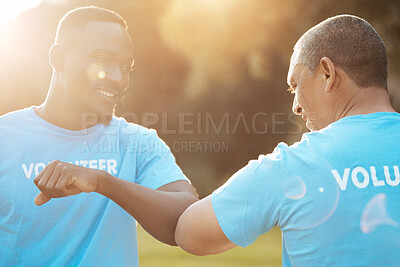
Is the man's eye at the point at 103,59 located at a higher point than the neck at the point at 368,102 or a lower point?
higher

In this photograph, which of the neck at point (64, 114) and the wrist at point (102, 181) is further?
the neck at point (64, 114)

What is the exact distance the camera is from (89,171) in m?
2.07

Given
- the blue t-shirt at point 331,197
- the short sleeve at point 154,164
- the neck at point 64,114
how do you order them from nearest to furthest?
the blue t-shirt at point 331,197 → the short sleeve at point 154,164 → the neck at point 64,114

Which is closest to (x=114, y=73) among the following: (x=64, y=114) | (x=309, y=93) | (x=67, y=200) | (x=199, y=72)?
(x=64, y=114)

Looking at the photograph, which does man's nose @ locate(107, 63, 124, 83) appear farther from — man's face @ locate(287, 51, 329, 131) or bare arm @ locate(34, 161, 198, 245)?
man's face @ locate(287, 51, 329, 131)

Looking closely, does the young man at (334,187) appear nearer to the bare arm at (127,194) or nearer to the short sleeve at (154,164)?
the bare arm at (127,194)

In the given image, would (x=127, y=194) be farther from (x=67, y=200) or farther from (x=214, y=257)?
(x=214, y=257)

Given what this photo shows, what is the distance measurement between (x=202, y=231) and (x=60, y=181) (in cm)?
65

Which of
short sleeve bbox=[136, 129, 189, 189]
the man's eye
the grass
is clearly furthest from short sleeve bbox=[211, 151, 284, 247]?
the grass

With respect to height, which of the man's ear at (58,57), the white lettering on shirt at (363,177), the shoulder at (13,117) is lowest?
the white lettering on shirt at (363,177)

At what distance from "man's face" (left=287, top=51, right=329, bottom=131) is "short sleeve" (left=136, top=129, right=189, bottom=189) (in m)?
0.84

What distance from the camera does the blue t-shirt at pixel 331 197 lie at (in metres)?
1.56

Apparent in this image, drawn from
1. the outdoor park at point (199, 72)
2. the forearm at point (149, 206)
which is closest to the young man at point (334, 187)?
the forearm at point (149, 206)

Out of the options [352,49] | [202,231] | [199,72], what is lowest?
[202,231]
